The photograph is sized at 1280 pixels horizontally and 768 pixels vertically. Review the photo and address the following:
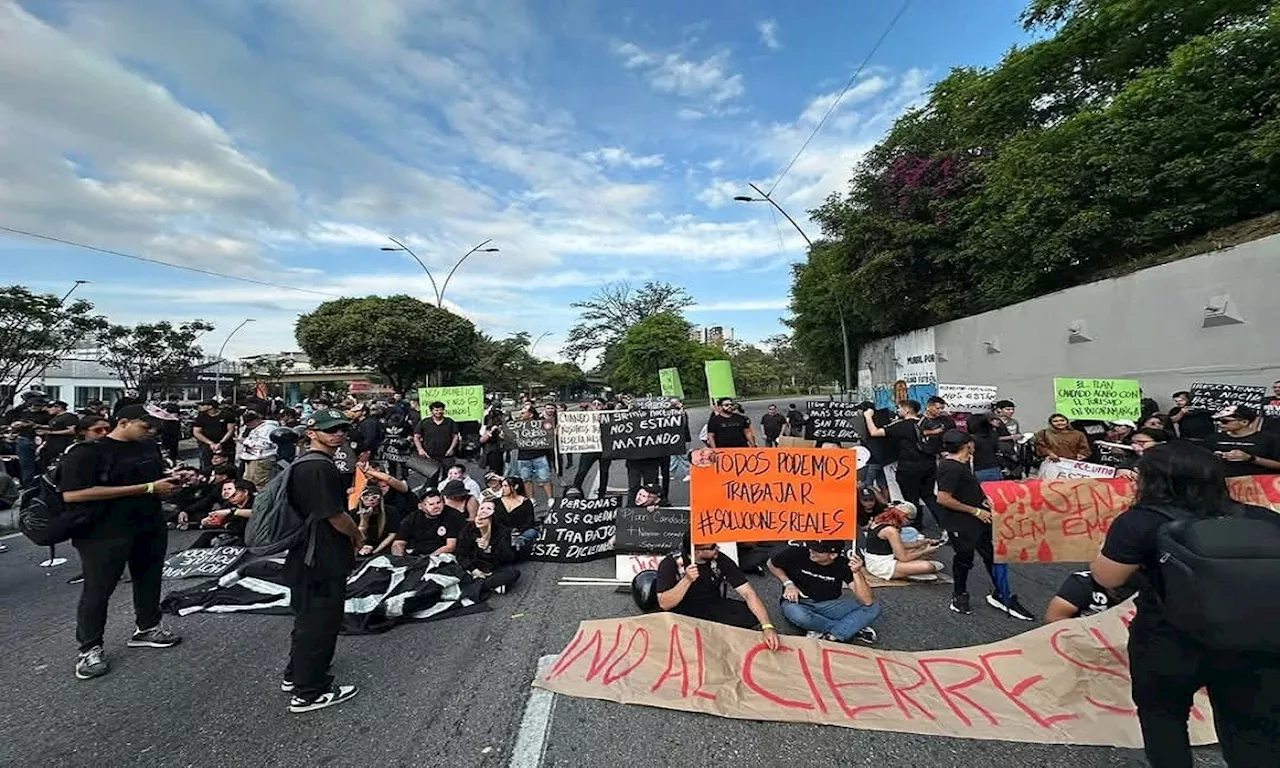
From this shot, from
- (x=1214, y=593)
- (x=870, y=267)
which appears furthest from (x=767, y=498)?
(x=870, y=267)

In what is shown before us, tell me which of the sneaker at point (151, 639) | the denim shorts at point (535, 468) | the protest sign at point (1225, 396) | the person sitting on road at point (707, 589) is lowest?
the sneaker at point (151, 639)

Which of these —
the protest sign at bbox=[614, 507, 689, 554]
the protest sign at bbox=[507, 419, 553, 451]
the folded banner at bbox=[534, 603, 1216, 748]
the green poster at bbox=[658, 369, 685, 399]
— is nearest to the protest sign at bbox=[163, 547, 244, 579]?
the protest sign at bbox=[507, 419, 553, 451]

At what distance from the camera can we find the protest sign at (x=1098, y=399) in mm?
9109

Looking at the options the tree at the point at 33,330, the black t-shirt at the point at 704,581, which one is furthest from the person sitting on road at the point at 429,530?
the tree at the point at 33,330

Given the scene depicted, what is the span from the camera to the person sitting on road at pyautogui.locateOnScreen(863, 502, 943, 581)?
5.59 meters

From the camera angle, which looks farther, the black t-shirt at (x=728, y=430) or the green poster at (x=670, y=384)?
the green poster at (x=670, y=384)

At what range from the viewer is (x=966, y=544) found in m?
4.90

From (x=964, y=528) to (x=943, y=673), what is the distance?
1.71 metres

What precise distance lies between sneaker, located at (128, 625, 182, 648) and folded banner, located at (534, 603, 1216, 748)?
2881 mm

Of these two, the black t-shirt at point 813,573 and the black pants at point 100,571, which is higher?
the black pants at point 100,571

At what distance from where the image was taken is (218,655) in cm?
431

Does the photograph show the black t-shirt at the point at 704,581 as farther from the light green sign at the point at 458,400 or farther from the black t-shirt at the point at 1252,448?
the light green sign at the point at 458,400

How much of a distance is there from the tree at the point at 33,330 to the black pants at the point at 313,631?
2508cm

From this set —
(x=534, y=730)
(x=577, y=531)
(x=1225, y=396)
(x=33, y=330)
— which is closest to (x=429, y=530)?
(x=577, y=531)
